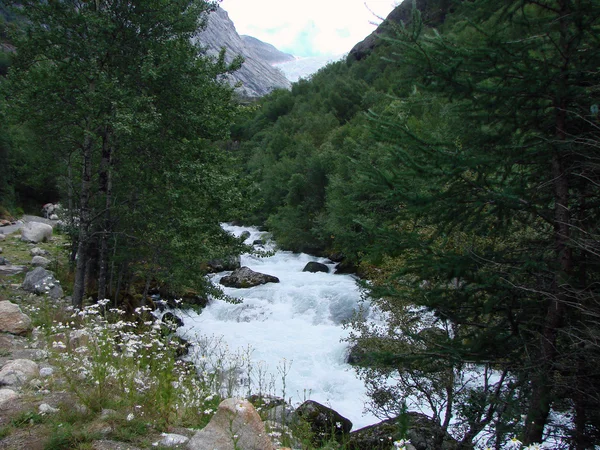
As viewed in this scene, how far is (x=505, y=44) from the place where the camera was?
418cm

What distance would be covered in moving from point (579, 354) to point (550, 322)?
0.46m

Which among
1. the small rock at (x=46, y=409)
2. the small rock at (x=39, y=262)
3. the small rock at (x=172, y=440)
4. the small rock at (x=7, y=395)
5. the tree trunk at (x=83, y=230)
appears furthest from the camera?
the small rock at (x=39, y=262)

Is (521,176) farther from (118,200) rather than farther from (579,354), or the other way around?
(118,200)

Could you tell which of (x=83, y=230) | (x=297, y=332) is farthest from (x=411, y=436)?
(x=83, y=230)

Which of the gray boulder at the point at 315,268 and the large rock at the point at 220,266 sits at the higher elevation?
the gray boulder at the point at 315,268

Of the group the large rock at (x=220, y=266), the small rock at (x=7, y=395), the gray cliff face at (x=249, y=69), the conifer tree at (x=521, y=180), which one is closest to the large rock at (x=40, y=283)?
the small rock at (x=7, y=395)

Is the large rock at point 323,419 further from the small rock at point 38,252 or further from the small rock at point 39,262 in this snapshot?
the small rock at point 38,252

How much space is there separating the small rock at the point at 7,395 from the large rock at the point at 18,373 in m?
0.15

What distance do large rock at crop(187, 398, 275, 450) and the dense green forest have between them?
1737mm

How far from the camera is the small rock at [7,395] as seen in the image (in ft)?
12.8

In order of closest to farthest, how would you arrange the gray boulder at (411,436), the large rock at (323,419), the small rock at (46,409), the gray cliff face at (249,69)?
the small rock at (46,409) < the gray boulder at (411,436) < the large rock at (323,419) < the gray cliff face at (249,69)

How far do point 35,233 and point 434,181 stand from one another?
2057 cm

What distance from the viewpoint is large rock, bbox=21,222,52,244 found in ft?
64.8

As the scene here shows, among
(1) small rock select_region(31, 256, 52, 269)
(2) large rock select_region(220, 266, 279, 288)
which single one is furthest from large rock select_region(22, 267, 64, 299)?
(2) large rock select_region(220, 266, 279, 288)
